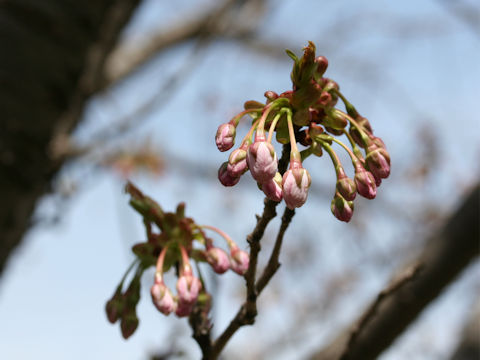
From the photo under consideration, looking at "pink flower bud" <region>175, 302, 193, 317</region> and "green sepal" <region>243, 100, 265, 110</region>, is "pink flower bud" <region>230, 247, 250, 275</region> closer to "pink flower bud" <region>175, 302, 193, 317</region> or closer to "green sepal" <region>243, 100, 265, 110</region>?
"pink flower bud" <region>175, 302, 193, 317</region>

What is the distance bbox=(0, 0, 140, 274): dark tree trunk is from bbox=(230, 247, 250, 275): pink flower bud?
1.24 m

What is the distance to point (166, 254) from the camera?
861mm

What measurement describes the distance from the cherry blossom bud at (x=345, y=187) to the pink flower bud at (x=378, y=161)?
34 mm

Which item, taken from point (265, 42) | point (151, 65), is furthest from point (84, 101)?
point (265, 42)

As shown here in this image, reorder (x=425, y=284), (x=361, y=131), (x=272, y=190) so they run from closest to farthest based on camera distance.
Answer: (x=272, y=190)
(x=361, y=131)
(x=425, y=284)

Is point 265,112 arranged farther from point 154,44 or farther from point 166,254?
point 154,44

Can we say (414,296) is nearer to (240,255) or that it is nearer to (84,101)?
(240,255)

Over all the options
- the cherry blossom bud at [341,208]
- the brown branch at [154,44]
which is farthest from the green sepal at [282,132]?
the brown branch at [154,44]

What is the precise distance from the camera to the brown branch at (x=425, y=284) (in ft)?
3.72

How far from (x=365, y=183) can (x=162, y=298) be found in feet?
1.11

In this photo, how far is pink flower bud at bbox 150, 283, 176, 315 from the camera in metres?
0.77

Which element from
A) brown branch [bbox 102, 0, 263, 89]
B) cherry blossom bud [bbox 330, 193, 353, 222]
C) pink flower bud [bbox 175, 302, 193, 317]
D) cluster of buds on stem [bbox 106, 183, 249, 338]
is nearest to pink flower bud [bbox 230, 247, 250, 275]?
cluster of buds on stem [bbox 106, 183, 249, 338]

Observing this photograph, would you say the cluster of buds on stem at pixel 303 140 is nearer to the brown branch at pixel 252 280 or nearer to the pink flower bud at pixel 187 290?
the brown branch at pixel 252 280

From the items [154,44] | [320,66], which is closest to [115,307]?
[320,66]
